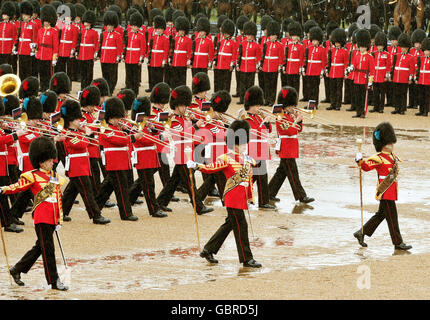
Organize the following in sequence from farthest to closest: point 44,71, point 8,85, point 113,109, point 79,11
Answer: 1. point 79,11
2. point 44,71
3. point 8,85
4. point 113,109

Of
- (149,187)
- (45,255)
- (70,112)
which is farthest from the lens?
(149,187)

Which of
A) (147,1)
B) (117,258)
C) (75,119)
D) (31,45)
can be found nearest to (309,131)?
(31,45)

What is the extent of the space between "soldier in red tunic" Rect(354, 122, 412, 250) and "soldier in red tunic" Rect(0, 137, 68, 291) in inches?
99.7

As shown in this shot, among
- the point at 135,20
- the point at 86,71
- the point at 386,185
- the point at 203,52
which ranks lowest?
the point at 86,71

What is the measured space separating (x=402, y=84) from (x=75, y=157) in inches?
337

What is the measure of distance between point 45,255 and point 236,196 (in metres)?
1.55

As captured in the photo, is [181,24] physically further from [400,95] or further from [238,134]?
[238,134]

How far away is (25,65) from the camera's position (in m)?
17.0

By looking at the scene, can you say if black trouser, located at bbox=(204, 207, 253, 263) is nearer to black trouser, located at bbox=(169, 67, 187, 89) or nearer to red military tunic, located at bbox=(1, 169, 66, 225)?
red military tunic, located at bbox=(1, 169, 66, 225)

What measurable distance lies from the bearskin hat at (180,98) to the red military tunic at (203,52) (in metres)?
6.78

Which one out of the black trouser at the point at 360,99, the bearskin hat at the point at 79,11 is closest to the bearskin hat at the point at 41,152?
the black trouser at the point at 360,99

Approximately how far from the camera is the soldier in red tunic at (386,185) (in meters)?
8.46

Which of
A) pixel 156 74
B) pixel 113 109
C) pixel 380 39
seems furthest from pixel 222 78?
pixel 113 109

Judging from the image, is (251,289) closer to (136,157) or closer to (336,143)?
(136,157)
